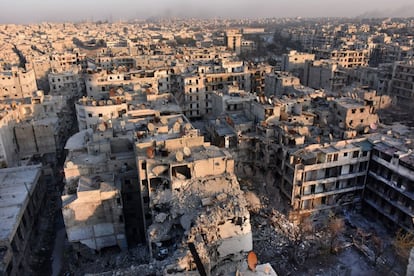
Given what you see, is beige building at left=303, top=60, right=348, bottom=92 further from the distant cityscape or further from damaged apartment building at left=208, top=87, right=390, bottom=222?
damaged apartment building at left=208, top=87, right=390, bottom=222

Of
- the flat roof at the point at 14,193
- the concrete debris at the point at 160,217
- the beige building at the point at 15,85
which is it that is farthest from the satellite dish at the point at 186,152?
the beige building at the point at 15,85

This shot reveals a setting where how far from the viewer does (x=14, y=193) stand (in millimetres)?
33969

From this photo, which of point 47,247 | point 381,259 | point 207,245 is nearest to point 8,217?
point 47,247

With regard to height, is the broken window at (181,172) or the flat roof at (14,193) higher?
the broken window at (181,172)

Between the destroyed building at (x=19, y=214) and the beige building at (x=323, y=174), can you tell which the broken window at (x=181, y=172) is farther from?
the destroyed building at (x=19, y=214)

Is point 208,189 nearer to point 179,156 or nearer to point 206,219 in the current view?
point 179,156

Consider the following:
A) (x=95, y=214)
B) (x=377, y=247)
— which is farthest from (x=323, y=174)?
(x=95, y=214)

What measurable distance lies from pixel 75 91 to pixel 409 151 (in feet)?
204

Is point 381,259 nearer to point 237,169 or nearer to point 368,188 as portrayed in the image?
point 368,188

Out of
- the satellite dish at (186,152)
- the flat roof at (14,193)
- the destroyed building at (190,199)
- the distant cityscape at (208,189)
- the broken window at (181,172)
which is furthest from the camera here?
the flat roof at (14,193)

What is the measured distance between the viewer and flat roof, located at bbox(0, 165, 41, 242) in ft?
94.8

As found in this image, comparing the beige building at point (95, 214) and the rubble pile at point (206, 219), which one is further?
the beige building at point (95, 214)

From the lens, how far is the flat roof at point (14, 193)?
28906 mm

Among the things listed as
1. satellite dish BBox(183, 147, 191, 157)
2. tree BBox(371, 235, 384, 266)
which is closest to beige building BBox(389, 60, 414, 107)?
tree BBox(371, 235, 384, 266)
